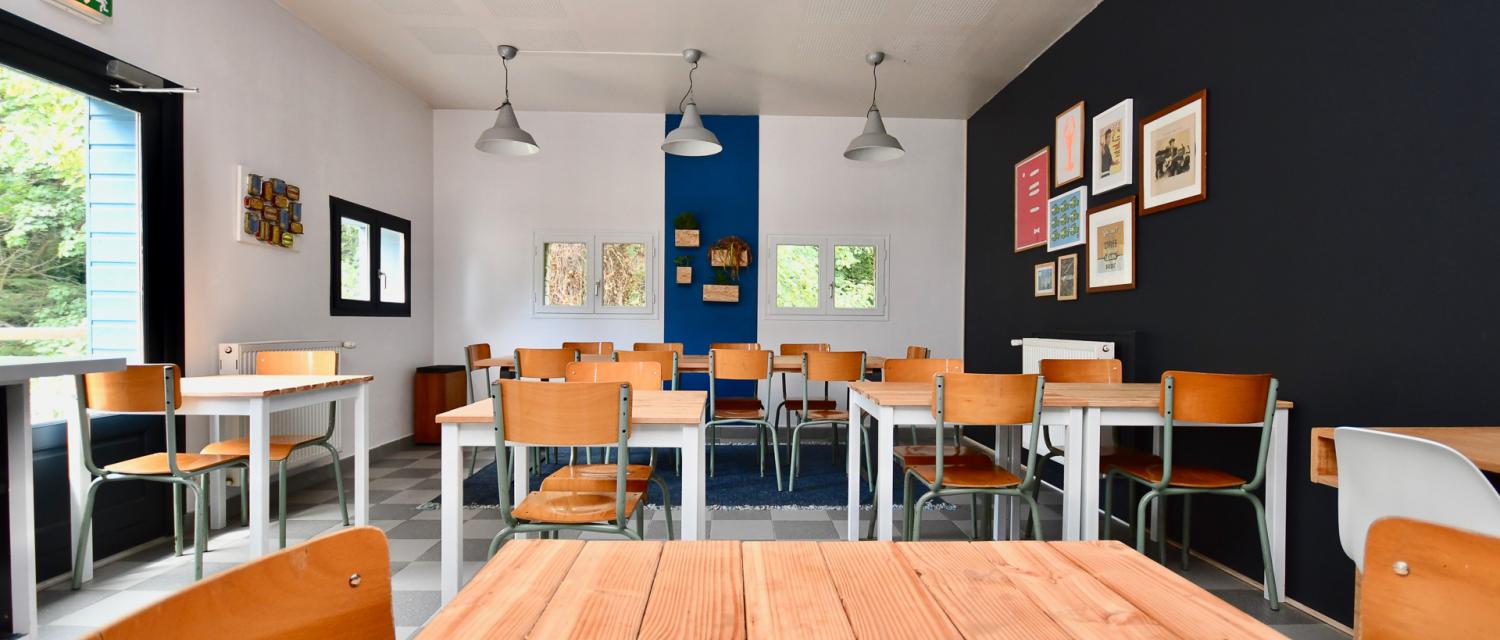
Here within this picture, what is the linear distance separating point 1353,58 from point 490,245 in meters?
5.81

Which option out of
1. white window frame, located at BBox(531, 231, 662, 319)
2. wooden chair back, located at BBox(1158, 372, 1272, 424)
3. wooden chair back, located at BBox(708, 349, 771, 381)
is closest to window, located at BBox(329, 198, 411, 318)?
white window frame, located at BBox(531, 231, 662, 319)

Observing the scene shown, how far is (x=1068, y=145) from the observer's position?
408 centimetres

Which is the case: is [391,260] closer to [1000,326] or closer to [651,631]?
[1000,326]

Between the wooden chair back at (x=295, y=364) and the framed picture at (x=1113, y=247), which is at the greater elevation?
the framed picture at (x=1113, y=247)

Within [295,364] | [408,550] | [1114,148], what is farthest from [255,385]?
[1114,148]

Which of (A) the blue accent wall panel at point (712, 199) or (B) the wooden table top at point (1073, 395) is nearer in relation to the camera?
(B) the wooden table top at point (1073, 395)

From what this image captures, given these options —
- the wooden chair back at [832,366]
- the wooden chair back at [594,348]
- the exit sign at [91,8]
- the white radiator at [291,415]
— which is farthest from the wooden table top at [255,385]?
the wooden chair back at [832,366]

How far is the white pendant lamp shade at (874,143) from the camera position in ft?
14.7

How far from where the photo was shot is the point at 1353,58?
2248 mm

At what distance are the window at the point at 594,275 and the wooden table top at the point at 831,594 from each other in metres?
5.20

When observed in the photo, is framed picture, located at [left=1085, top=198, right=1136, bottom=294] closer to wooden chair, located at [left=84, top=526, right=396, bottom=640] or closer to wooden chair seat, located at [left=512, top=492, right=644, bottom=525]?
wooden chair seat, located at [left=512, top=492, right=644, bottom=525]

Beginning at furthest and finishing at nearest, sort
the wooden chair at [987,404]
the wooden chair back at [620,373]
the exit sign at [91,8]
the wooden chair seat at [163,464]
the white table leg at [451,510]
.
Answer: the wooden chair back at [620,373] < the exit sign at [91,8] < the wooden chair seat at [163,464] < the wooden chair at [987,404] < the white table leg at [451,510]

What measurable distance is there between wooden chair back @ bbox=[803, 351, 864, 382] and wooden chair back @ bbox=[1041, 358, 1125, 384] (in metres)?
1.17

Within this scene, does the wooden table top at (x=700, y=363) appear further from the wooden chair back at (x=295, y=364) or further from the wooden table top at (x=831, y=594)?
the wooden table top at (x=831, y=594)
